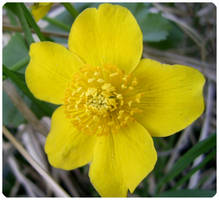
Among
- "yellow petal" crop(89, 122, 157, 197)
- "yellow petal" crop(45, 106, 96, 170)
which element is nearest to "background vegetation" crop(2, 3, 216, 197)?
"yellow petal" crop(45, 106, 96, 170)

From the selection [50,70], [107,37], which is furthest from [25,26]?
[107,37]

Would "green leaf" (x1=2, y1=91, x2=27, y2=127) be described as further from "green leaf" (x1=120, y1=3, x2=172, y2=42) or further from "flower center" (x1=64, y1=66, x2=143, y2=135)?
"green leaf" (x1=120, y1=3, x2=172, y2=42)

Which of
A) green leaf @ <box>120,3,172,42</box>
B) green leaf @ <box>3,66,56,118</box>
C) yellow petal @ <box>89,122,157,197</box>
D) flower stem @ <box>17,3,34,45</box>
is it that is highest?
flower stem @ <box>17,3,34,45</box>

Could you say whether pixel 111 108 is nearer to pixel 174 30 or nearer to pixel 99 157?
pixel 99 157

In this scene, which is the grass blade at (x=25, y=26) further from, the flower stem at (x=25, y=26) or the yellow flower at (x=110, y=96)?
the yellow flower at (x=110, y=96)

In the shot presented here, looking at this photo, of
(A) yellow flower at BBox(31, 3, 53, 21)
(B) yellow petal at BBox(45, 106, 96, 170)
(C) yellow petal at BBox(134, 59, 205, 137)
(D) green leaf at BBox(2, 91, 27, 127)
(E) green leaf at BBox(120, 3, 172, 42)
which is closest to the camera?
(C) yellow petal at BBox(134, 59, 205, 137)

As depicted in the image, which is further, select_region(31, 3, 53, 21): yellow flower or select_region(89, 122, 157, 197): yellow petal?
select_region(31, 3, 53, 21): yellow flower

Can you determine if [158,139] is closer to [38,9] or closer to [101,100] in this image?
[101,100]
